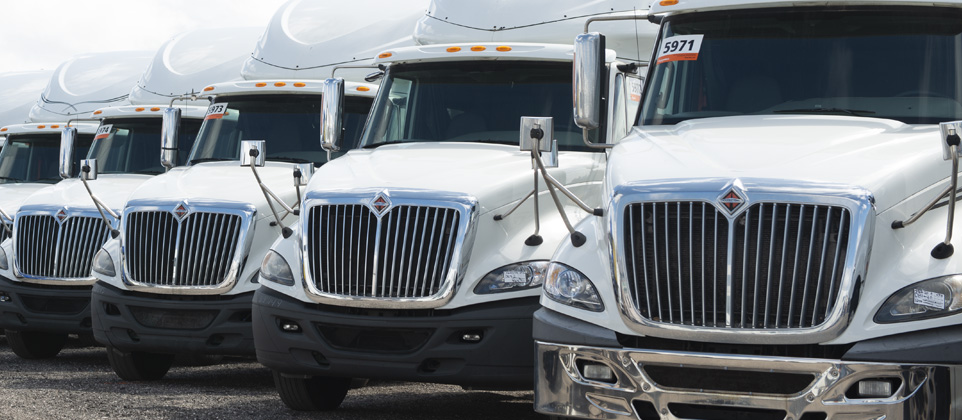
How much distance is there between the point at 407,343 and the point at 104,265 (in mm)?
3965

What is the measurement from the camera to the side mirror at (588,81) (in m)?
7.19

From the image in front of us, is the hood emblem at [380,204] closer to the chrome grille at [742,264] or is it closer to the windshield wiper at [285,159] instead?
the chrome grille at [742,264]

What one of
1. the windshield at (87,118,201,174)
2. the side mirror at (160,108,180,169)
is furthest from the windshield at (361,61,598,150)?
the windshield at (87,118,201,174)

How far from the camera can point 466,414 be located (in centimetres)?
898

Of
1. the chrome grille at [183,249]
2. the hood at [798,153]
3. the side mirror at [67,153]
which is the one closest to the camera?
the hood at [798,153]

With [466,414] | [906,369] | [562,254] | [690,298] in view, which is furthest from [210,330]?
[906,369]

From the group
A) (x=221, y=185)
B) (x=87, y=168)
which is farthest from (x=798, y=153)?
(x=87, y=168)

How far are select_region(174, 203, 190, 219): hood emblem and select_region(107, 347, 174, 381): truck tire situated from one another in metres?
1.35

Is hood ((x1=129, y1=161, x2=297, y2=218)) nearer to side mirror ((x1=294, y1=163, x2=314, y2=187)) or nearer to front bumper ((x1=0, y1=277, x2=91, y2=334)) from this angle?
side mirror ((x1=294, y1=163, x2=314, y2=187))

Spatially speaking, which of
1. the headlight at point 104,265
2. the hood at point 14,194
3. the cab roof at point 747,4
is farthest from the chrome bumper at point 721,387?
the hood at point 14,194

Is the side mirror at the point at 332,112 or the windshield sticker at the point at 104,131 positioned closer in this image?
the side mirror at the point at 332,112

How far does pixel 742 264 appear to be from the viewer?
18.8 feet

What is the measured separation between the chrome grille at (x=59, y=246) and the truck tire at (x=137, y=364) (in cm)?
156

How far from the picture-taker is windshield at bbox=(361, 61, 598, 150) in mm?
9219
